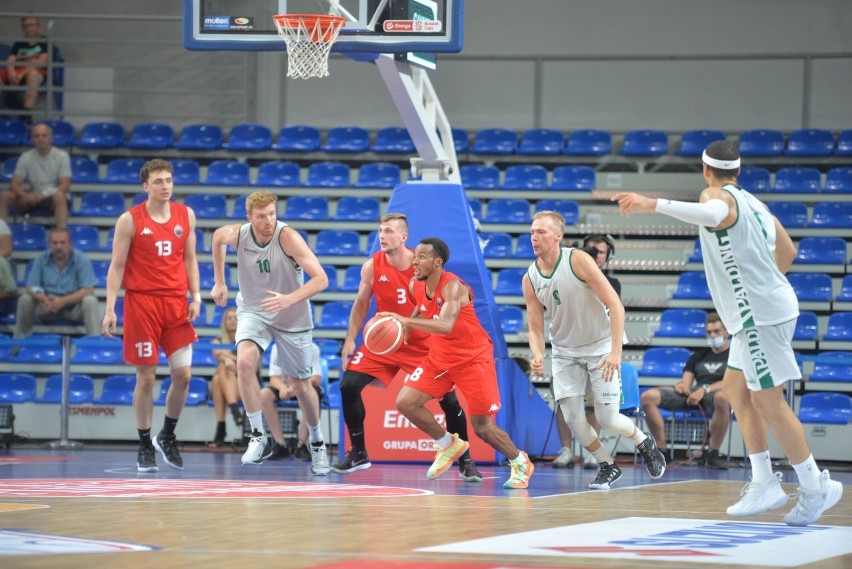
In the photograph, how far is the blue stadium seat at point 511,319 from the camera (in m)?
13.9

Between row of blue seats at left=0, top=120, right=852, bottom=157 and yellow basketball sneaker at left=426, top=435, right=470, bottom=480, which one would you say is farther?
row of blue seats at left=0, top=120, right=852, bottom=157

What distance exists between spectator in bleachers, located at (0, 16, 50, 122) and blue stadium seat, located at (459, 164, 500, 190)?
6096 mm

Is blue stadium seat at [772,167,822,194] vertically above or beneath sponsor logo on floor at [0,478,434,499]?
above

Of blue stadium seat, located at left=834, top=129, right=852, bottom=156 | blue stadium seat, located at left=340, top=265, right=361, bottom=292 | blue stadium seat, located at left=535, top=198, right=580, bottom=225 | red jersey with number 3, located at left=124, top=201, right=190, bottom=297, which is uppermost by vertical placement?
blue stadium seat, located at left=834, top=129, right=852, bottom=156

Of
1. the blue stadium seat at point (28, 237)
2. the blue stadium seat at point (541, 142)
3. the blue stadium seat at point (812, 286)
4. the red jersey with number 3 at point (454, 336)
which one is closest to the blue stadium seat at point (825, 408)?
the blue stadium seat at point (812, 286)

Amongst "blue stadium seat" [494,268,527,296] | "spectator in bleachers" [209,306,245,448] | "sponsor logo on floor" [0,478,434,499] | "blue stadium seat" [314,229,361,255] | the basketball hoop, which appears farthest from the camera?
"blue stadium seat" [314,229,361,255]

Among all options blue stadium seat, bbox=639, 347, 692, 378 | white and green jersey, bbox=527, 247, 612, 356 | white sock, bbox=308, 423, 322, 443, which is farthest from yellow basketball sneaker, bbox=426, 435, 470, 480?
blue stadium seat, bbox=639, 347, 692, 378

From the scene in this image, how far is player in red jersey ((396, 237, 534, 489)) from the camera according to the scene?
324 inches

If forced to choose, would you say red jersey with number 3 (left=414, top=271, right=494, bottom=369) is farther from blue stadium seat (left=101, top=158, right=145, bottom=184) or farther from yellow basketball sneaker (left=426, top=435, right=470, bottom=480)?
blue stadium seat (left=101, top=158, right=145, bottom=184)

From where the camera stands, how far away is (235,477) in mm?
8555

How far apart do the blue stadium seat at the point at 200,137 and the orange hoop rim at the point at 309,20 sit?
7398 mm

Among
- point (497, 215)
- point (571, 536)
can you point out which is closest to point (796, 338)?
point (497, 215)

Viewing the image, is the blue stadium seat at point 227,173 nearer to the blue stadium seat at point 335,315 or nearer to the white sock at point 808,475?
the blue stadium seat at point 335,315

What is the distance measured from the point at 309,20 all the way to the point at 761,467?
5.51m
